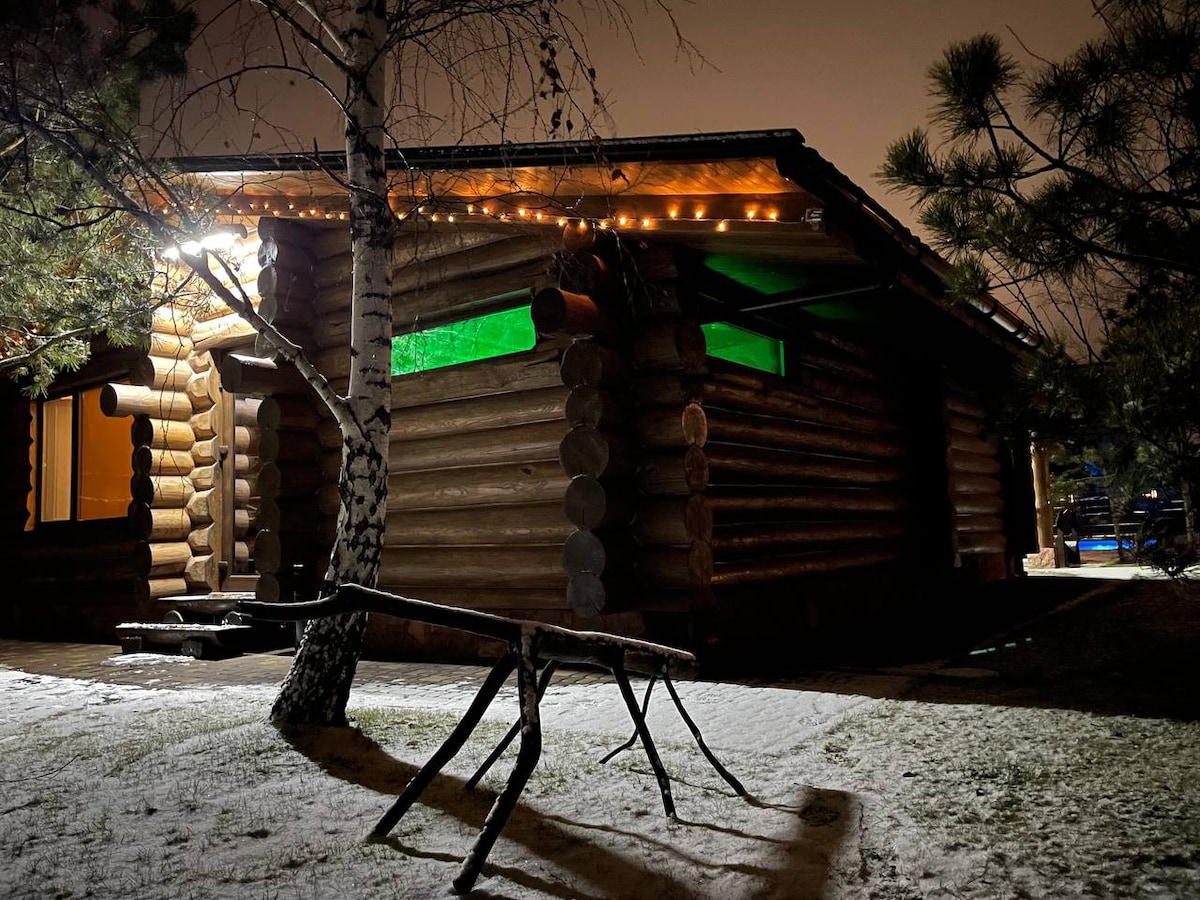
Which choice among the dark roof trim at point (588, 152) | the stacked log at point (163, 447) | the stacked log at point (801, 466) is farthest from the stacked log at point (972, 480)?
the stacked log at point (163, 447)

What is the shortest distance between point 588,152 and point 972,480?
33.3 feet

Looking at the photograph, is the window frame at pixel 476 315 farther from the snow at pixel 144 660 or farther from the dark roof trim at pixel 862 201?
the snow at pixel 144 660

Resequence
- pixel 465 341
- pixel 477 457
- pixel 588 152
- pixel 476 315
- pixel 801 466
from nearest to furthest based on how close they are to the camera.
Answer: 1. pixel 588 152
2. pixel 477 457
3. pixel 476 315
4. pixel 465 341
5. pixel 801 466

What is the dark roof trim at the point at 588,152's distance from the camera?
6.15m

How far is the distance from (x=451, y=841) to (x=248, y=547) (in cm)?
935

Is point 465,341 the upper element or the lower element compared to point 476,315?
lower

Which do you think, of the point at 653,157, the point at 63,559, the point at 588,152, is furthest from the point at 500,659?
the point at 63,559

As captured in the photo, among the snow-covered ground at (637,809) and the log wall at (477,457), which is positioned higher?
the log wall at (477,457)

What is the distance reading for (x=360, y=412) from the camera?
5254 mm

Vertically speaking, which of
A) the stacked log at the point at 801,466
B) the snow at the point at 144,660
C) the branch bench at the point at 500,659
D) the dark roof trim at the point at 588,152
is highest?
the dark roof trim at the point at 588,152

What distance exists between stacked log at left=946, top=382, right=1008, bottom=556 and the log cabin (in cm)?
79

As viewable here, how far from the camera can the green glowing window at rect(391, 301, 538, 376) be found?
Answer: 8422 mm

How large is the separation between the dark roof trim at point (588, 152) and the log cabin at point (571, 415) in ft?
0.10

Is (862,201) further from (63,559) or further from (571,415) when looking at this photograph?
(63,559)
